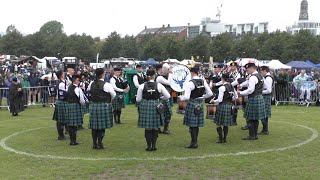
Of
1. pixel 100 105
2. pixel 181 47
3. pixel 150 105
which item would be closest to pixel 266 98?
pixel 150 105

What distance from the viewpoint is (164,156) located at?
8914mm

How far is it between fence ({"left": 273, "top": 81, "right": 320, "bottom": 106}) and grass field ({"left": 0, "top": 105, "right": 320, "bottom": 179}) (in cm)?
671

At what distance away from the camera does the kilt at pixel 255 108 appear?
10.7m

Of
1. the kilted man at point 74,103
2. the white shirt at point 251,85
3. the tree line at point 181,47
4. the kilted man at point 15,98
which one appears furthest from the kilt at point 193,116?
the tree line at point 181,47

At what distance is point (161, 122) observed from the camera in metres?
9.39

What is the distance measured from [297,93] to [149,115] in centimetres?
1259

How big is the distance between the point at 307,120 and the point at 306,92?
5599mm

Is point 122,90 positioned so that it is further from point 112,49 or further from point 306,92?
point 112,49

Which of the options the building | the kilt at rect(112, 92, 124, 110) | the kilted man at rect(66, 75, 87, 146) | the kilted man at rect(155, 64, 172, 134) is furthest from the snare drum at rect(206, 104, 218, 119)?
the building

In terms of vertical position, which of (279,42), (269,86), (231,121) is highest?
(279,42)

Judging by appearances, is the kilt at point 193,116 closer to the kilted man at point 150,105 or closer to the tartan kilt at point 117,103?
the kilted man at point 150,105

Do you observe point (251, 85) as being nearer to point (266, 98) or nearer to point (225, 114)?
point (225, 114)

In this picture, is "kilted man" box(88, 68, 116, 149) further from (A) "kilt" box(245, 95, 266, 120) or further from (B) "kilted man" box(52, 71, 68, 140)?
(A) "kilt" box(245, 95, 266, 120)

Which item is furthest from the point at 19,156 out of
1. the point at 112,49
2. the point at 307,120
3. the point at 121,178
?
the point at 112,49
